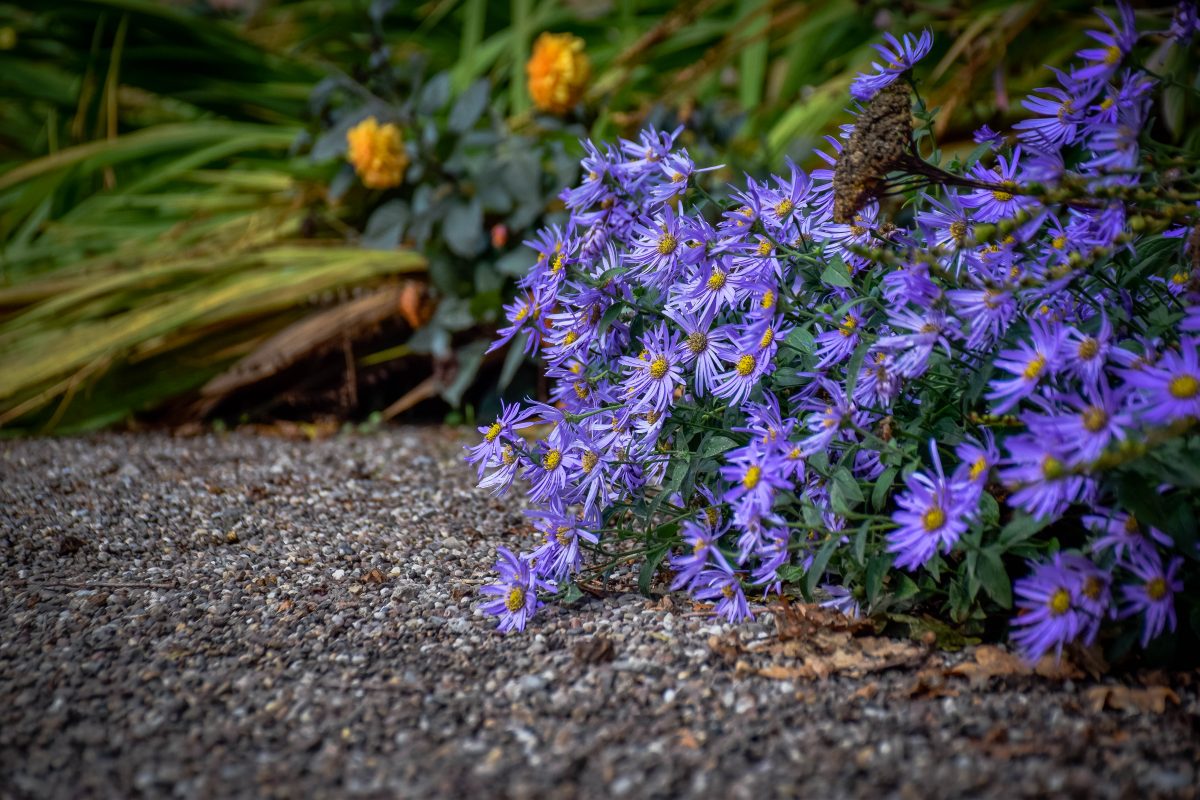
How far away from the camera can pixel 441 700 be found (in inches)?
43.9

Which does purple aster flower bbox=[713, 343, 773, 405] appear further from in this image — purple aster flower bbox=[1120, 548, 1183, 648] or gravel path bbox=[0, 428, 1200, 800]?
purple aster flower bbox=[1120, 548, 1183, 648]

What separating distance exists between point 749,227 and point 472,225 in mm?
1250

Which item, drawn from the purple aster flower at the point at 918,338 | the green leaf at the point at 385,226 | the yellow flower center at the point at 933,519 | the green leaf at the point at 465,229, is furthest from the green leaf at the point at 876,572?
the green leaf at the point at 385,226

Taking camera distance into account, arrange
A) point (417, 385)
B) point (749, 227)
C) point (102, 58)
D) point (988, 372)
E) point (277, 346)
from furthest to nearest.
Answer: point (102, 58)
point (417, 385)
point (277, 346)
point (749, 227)
point (988, 372)

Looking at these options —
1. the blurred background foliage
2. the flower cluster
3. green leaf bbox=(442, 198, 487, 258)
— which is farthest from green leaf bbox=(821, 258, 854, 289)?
green leaf bbox=(442, 198, 487, 258)

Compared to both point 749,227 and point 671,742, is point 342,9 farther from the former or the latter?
point 671,742

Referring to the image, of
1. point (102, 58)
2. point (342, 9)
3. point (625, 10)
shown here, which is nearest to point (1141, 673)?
point (625, 10)

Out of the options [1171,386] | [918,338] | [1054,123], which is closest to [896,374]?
[918,338]

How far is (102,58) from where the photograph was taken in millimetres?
3303

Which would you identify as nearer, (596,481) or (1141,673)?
(1141,673)

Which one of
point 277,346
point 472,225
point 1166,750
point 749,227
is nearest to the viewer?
point 1166,750

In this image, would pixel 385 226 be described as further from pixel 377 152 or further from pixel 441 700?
pixel 441 700

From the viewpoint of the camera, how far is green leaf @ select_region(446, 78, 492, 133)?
8.10ft

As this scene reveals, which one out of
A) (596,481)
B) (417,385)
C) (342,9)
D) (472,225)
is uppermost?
(342,9)
